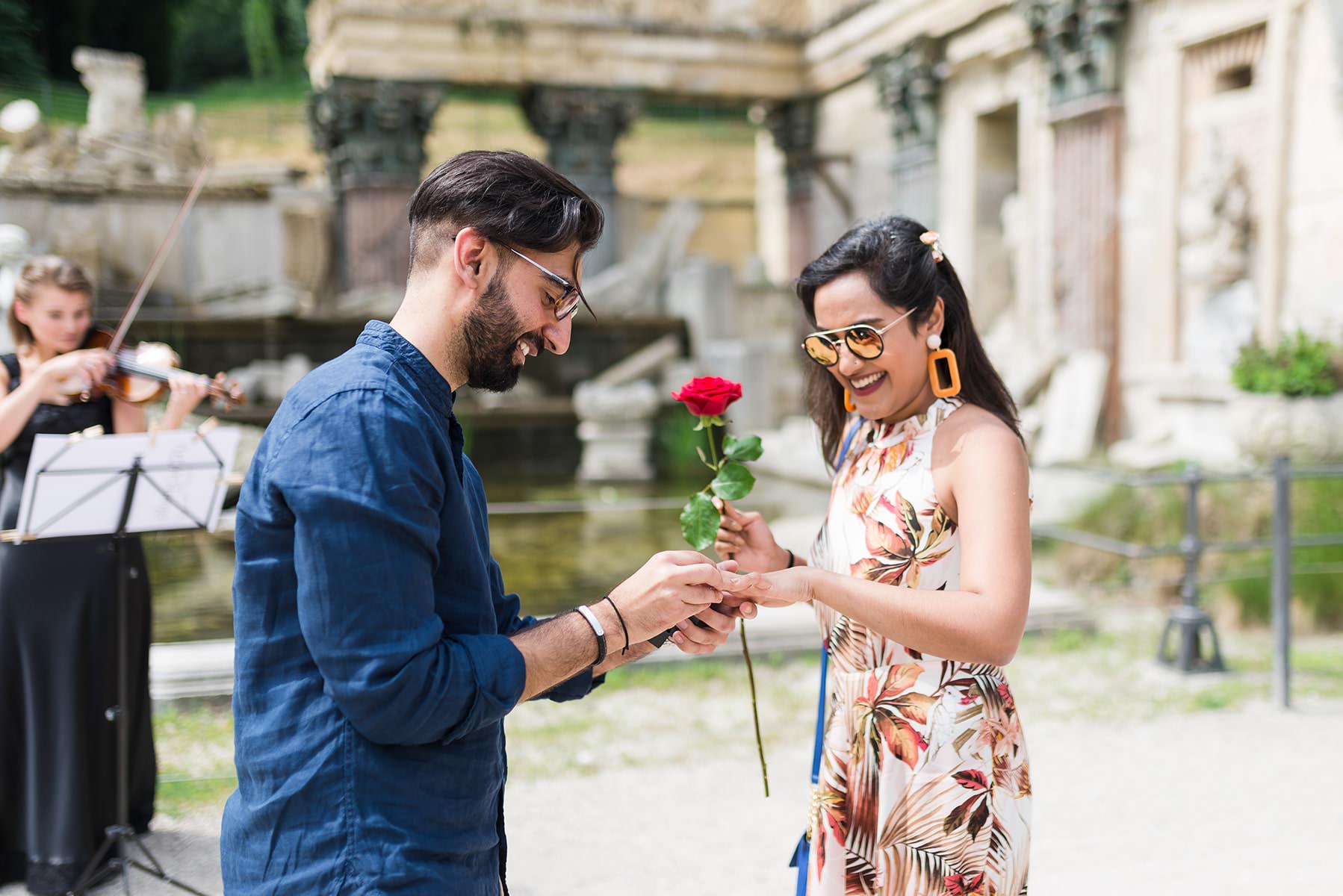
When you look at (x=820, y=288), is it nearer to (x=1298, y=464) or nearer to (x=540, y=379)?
(x=1298, y=464)

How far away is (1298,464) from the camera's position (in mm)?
8109

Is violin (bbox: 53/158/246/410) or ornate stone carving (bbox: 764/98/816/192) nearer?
violin (bbox: 53/158/246/410)

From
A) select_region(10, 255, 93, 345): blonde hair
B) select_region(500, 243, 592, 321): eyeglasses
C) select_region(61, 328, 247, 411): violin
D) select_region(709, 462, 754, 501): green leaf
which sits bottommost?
select_region(709, 462, 754, 501): green leaf

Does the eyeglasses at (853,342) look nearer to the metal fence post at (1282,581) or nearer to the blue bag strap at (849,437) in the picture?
the blue bag strap at (849,437)

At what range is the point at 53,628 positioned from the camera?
3.60 meters

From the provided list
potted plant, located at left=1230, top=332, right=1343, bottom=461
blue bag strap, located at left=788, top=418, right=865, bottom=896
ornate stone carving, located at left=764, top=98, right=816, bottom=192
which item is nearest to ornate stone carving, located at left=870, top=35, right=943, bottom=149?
ornate stone carving, located at left=764, top=98, right=816, bottom=192

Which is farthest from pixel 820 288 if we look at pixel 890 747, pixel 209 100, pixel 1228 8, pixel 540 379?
pixel 209 100

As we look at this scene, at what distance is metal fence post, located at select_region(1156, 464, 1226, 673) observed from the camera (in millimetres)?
5578

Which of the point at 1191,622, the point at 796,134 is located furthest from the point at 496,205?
the point at 796,134

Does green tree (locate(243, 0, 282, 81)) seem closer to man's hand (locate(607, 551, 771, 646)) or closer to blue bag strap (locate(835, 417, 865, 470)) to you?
blue bag strap (locate(835, 417, 865, 470))

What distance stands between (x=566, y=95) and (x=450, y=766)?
1969 centimetres

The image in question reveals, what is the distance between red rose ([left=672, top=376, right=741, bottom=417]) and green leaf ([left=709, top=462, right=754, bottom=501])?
0.11 metres

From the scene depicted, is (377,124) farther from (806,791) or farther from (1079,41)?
(806,791)

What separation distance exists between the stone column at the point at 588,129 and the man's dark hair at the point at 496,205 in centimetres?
1832
